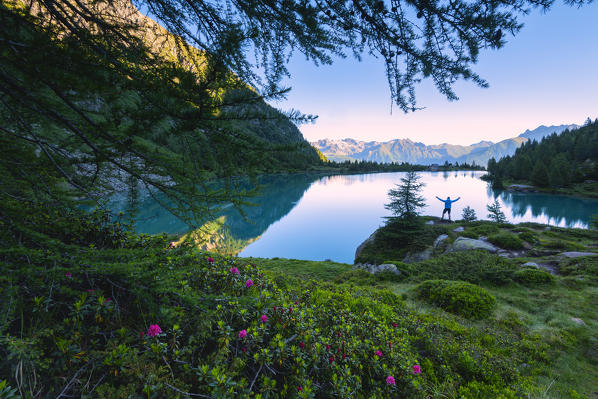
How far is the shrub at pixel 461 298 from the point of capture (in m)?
5.20

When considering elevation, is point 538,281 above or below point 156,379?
below

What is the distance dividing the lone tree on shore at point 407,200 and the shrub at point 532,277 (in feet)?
24.2

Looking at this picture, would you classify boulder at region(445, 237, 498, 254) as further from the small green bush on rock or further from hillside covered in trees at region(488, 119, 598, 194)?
hillside covered in trees at region(488, 119, 598, 194)

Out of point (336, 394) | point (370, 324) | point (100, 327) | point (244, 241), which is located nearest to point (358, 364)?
point (336, 394)

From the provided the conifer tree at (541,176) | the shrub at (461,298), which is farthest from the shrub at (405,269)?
the conifer tree at (541,176)

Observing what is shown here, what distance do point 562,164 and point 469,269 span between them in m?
73.1

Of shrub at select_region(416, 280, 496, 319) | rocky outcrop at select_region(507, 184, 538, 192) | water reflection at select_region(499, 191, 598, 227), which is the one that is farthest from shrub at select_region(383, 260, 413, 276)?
rocky outcrop at select_region(507, 184, 538, 192)

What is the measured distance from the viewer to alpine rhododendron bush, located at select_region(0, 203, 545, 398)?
1447mm

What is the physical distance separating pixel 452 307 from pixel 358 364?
15.1 feet

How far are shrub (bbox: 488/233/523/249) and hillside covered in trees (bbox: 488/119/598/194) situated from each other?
216 feet

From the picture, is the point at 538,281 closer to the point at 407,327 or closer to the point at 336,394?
the point at 407,327

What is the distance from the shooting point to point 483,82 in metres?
2.10

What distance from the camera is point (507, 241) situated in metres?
11.0

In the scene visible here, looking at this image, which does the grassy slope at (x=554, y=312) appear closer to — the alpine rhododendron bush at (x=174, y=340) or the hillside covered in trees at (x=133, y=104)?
the alpine rhododendron bush at (x=174, y=340)
